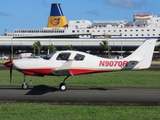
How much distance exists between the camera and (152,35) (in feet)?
349

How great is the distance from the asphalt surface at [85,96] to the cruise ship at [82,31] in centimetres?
8248

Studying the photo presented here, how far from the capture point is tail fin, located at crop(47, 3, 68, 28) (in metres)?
111

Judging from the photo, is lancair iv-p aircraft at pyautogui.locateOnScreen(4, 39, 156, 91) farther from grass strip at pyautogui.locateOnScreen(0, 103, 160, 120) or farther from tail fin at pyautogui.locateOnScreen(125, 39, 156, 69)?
grass strip at pyautogui.locateOnScreen(0, 103, 160, 120)

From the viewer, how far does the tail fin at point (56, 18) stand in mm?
111375

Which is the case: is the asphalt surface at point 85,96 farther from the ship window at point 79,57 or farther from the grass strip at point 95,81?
the grass strip at point 95,81

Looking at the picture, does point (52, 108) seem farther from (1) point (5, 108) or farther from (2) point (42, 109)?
(1) point (5, 108)

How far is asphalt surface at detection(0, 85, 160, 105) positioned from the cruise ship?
82.5 metres

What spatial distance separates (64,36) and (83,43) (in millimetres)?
17350

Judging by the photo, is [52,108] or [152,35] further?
[152,35]

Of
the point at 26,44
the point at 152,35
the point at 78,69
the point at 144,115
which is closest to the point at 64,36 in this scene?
the point at 26,44

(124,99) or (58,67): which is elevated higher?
(58,67)

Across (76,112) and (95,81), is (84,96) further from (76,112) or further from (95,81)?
(95,81)

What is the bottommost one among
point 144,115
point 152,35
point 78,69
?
point 144,115

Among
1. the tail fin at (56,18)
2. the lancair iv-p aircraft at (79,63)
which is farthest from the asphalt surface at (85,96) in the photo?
the tail fin at (56,18)
